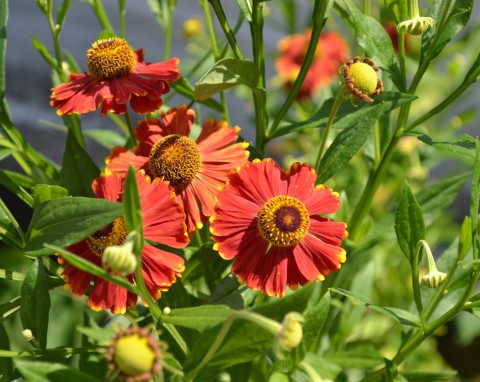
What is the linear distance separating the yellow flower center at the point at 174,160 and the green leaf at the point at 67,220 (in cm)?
12

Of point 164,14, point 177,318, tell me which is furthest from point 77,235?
point 164,14

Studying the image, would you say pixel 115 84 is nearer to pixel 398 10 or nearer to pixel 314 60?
pixel 398 10

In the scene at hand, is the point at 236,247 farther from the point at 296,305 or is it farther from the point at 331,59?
the point at 331,59

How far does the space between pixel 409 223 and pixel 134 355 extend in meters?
0.33

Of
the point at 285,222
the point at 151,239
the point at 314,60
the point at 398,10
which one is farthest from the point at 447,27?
the point at 314,60

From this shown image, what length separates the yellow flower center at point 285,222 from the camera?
69 cm

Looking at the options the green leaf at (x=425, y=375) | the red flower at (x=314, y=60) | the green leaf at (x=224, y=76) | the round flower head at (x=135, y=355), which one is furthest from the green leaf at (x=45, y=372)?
the red flower at (x=314, y=60)

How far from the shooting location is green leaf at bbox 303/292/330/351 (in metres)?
0.67

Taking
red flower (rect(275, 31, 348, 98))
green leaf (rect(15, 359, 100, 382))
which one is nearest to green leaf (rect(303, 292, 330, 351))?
green leaf (rect(15, 359, 100, 382))

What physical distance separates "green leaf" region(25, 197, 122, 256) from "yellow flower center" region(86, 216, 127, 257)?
0.04m

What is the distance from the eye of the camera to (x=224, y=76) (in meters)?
0.68

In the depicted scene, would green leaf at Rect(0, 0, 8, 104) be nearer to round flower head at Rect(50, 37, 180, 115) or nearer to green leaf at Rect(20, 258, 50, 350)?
round flower head at Rect(50, 37, 180, 115)

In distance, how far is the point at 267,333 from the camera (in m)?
A: 0.55

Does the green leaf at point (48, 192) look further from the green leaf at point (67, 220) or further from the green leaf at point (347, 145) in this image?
the green leaf at point (347, 145)
